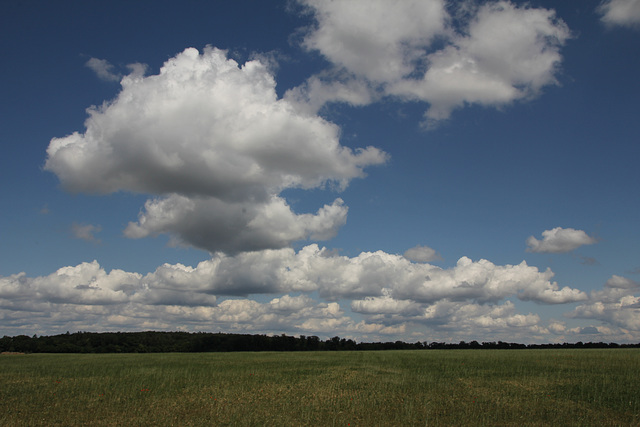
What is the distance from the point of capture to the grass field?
2470 centimetres

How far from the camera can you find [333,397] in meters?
30.4

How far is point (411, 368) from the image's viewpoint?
45.2 metres

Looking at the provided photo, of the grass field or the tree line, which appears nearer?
the grass field

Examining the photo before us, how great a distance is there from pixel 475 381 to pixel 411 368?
1058 cm

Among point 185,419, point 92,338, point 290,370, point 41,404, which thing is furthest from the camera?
point 92,338

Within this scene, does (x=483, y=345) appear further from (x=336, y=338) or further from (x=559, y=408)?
(x=559, y=408)

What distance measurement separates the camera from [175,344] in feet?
446

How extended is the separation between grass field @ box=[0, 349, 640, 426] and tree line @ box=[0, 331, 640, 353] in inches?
3384

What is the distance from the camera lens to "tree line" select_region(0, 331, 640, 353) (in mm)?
118562

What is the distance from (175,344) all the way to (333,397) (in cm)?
11837

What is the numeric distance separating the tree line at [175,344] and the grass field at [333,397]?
8595 cm

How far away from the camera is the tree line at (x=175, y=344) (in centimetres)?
11856

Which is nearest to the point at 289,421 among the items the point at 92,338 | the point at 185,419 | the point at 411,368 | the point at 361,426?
the point at 361,426

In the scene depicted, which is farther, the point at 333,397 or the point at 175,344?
the point at 175,344
